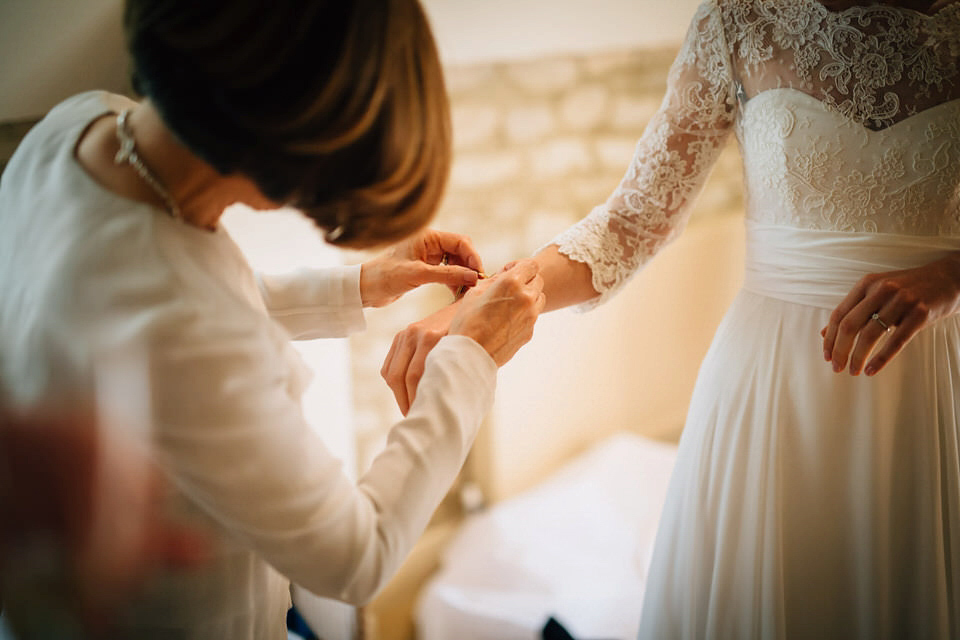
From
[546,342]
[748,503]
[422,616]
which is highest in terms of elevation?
[748,503]

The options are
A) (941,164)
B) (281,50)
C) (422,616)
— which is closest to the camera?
(281,50)

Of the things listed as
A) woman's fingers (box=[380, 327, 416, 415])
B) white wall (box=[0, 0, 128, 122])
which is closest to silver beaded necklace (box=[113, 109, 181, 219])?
white wall (box=[0, 0, 128, 122])

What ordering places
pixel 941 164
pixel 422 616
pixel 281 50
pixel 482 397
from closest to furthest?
pixel 281 50 < pixel 482 397 < pixel 941 164 < pixel 422 616

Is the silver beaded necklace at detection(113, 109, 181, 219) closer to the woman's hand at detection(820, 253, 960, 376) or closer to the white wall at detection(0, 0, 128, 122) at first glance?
the white wall at detection(0, 0, 128, 122)

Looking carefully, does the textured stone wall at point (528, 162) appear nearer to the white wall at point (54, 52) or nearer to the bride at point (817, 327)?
the bride at point (817, 327)

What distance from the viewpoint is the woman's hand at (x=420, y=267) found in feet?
2.48

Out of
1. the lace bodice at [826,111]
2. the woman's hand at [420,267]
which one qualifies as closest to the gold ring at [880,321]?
the lace bodice at [826,111]

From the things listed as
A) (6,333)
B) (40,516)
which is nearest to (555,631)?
(40,516)

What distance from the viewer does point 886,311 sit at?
0.65 metres

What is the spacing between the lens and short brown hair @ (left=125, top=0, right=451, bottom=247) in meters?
0.43

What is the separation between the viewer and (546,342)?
172 centimetres

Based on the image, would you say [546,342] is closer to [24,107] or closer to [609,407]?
[609,407]

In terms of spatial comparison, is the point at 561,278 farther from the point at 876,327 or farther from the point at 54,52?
the point at 54,52

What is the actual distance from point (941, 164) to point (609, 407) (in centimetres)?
141
